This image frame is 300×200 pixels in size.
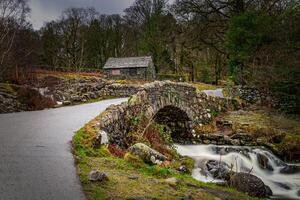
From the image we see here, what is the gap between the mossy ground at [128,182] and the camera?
268 inches

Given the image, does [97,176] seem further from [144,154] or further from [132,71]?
[132,71]

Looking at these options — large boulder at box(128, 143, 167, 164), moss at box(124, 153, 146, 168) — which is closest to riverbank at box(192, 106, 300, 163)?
large boulder at box(128, 143, 167, 164)

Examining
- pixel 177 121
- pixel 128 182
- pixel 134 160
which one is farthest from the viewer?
pixel 177 121

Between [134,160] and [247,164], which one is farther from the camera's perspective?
[247,164]

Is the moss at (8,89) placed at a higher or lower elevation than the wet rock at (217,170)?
higher

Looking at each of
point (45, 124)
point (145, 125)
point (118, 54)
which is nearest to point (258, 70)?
point (145, 125)

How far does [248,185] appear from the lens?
33.3 ft

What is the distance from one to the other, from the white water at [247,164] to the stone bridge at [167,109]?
6.73 ft

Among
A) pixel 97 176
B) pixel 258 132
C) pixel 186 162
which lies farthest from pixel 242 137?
pixel 97 176

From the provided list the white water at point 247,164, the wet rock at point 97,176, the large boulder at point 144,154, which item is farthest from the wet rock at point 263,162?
the wet rock at point 97,176

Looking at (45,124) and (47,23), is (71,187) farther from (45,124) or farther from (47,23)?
(47,23)

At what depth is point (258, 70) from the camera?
77.9 feet

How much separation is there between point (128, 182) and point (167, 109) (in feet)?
42.2

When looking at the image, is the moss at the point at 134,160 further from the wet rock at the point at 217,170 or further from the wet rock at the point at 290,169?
the wet rock at the point at 290,169
